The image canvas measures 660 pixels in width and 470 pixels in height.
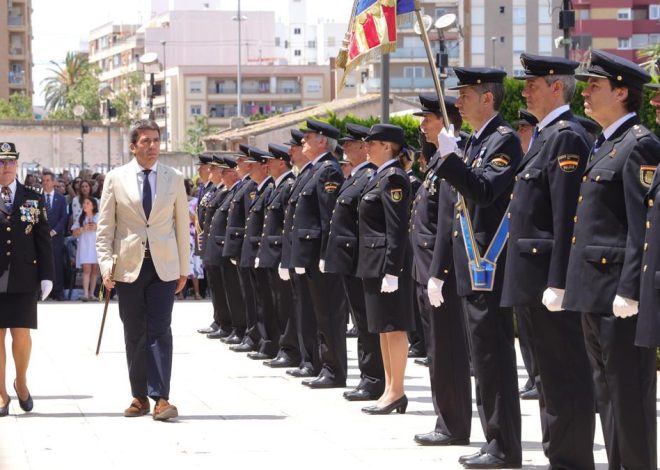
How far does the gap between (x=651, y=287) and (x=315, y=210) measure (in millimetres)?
7036

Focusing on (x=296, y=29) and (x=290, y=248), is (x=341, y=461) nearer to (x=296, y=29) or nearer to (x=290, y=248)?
(x=290, y=248)

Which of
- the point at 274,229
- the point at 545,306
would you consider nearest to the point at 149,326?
the point at 274,229

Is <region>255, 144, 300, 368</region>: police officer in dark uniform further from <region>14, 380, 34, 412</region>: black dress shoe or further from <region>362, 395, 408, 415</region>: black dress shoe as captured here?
<region>14, 380, 34, 412</region>: black dress shoe

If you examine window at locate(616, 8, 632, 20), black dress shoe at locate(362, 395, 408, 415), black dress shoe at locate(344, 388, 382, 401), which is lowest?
black dress shoe at locate(344, 388, 382, 401)

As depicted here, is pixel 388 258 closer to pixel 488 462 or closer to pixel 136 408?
pixel 136 408

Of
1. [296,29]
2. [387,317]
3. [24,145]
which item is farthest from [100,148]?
[296,29]

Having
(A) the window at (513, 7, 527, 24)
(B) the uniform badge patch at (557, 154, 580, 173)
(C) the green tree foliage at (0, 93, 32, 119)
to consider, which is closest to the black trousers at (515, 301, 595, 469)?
(B) the uniform badge patch at (557, 154, 580, 173)

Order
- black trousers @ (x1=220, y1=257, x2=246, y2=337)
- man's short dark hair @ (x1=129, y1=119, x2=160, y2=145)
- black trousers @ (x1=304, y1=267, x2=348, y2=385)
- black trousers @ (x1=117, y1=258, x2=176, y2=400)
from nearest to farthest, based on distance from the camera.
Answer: black trousers @ (x1=117, y1=258, x2=176, y2=400) < man's short dark hair @ (x1=129, y1=119, x2=160, y2=145) < black trousers @ (x1=304, y1=267, x2=348, y2=385) < black trousers @ (x1=220, y1=257, x2=246, y2=337)

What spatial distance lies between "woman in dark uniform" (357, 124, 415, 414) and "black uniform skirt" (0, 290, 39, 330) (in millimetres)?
2585

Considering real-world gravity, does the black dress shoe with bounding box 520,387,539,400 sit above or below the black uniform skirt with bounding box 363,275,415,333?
below

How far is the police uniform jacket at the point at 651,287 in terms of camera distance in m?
6.92

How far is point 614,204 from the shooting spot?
296 inches

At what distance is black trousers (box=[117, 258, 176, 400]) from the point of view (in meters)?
11.4

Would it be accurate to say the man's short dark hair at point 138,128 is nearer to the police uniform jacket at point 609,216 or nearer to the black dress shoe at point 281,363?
the black dress shoe at point 281,363
